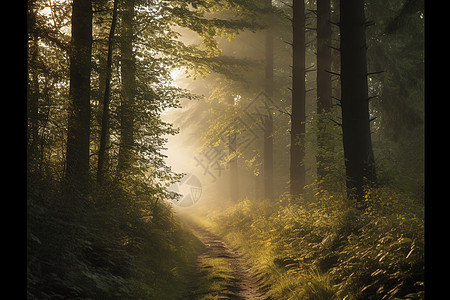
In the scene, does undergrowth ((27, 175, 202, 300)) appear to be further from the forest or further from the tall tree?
the tall tree

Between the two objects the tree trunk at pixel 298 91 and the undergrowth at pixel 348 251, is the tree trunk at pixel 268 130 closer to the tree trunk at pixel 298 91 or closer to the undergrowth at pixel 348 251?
the tree trunk at pixel 298 91

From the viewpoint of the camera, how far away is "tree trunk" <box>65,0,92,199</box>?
27.1ft

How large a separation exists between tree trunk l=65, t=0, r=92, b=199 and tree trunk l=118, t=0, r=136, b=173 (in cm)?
107

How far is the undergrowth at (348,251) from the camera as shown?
511 centimetres

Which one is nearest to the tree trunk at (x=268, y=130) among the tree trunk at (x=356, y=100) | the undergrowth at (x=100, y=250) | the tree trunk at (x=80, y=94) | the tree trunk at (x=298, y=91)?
the tree trunk at (x=298, y=91)

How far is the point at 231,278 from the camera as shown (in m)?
9.29

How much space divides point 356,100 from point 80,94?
7.00 m

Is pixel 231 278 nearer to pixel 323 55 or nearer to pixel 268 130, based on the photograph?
pixel 323 55

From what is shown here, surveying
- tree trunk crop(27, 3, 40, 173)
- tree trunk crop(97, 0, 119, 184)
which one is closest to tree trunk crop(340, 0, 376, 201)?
tree trunk crop(97, 0, 119, 184)

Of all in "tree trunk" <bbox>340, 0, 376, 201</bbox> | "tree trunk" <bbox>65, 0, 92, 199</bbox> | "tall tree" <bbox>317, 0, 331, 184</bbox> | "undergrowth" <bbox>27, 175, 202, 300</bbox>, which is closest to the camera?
"undergrowth" <bbox>27, 175, 202, 300</bbox>

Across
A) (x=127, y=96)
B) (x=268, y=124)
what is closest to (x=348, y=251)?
(x=127, y=96)

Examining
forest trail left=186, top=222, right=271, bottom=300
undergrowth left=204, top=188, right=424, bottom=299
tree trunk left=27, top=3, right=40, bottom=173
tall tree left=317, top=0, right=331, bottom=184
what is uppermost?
tall tree left=317, top=0, right=331, bottom=184
